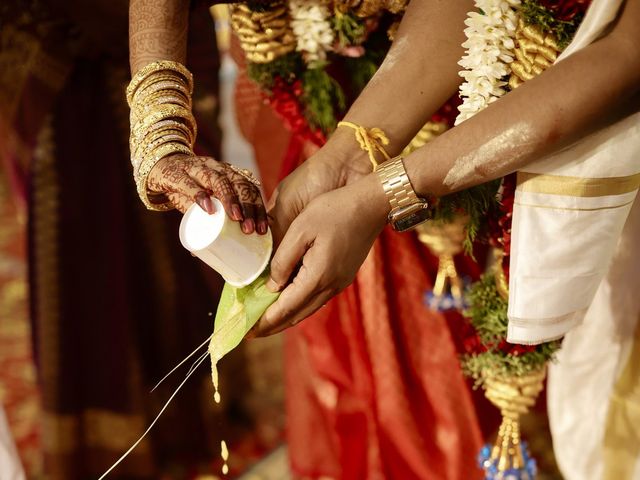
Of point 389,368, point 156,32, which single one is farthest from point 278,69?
point 389,368

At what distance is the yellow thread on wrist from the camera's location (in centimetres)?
81

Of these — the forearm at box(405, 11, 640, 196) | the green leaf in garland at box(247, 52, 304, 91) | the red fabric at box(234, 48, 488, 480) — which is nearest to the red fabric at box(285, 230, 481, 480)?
the red fabric at box(234, 48, 488, 480)

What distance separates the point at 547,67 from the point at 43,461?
1.30 metres

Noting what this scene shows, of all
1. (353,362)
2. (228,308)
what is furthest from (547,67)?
(353,362)

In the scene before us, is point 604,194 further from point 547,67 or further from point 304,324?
point 304,324

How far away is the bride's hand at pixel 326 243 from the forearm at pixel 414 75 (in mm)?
105

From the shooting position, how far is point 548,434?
4.58 feet

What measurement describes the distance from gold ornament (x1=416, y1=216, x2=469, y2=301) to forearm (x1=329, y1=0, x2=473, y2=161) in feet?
0.65

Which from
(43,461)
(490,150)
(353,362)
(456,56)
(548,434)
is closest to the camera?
(490,150)

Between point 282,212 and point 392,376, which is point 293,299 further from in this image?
point 392,376

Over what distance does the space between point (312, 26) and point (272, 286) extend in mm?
373

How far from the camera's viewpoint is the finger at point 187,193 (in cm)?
72

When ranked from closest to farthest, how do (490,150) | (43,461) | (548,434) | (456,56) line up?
(490,150) → (456,56) → (548,434) → (43,461)

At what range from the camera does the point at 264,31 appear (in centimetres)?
96
